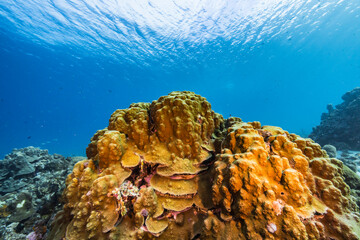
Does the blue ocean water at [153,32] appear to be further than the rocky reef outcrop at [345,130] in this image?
Yes

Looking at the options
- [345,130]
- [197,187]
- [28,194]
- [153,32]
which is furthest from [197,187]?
[153,32]

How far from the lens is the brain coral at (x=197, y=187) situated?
6.15ft

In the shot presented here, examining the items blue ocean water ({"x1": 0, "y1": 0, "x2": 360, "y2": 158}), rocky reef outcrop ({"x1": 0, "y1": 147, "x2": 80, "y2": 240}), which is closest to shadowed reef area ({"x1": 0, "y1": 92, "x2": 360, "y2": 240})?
rocky reef outcrop ({"x1": 0, "y1": 147, "x2": 80, "y2": 240})

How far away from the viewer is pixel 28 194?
17.5ft

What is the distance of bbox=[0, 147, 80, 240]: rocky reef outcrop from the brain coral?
8.03 ft

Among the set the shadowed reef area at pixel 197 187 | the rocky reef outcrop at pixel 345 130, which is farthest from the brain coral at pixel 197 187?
the rocky reef outcrop at pixel 345 130

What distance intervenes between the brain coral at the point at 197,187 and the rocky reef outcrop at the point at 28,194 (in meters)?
2.45

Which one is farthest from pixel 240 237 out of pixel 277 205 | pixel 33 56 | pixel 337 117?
pixel 33 56

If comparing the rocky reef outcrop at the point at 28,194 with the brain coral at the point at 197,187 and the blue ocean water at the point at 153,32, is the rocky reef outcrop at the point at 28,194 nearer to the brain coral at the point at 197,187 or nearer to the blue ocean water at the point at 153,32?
the brain coral at the point at 197,187

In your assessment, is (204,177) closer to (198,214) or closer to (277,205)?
(198,214)

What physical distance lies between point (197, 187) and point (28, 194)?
22.6 ft

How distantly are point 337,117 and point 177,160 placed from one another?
19604mm

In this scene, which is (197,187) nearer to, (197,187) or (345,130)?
(197,187)

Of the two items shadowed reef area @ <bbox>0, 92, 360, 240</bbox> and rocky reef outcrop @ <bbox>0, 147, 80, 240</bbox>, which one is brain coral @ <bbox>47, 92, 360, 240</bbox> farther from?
rocky reef outcrop @ <bbox>0, 147, 80, 240</bbox>
